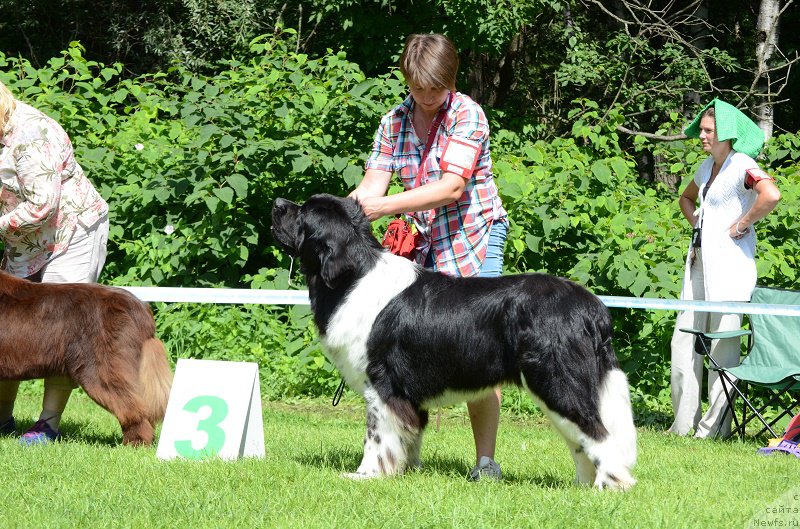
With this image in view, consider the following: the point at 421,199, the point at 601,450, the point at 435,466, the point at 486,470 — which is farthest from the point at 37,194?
the point at 601,450

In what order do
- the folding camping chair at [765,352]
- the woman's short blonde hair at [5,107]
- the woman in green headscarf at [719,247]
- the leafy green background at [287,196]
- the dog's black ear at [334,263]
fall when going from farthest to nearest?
1. the leafy green background at [287,196]
2. the woman in green headscarf at [719,247]
3. the folding camping chair at [765,352]
4. the woman's short blonde hair at [5,107]
5. the dog's black ear at [334,263]

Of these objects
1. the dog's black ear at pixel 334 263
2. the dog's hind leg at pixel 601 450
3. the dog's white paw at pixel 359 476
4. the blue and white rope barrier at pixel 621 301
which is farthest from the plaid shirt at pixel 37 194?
the dog's hind leg at pixel 601 450

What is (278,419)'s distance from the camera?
7.06 metres

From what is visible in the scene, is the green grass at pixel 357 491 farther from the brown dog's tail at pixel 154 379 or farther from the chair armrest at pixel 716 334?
the chair armrest at pixel 716 334

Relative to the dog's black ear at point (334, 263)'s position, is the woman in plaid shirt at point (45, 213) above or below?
below

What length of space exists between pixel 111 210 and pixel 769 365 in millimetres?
6145

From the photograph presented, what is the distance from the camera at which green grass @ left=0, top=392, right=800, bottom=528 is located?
12.0 feet

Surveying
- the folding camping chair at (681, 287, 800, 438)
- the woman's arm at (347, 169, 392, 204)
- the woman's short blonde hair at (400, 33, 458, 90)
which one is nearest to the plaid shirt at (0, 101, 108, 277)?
the woman's arm at (347, 169, 392, 204)

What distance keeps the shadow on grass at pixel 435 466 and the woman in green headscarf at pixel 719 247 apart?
2.49 m

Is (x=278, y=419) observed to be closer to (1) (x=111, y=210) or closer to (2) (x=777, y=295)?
(1) (x=111, y=210)

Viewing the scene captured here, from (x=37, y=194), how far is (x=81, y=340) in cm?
87

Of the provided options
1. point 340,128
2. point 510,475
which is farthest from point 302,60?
point 510,475

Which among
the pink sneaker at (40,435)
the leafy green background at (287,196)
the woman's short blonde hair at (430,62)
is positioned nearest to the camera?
the woman's short blonde hair at (430,62)

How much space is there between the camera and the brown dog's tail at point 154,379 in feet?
17.2
